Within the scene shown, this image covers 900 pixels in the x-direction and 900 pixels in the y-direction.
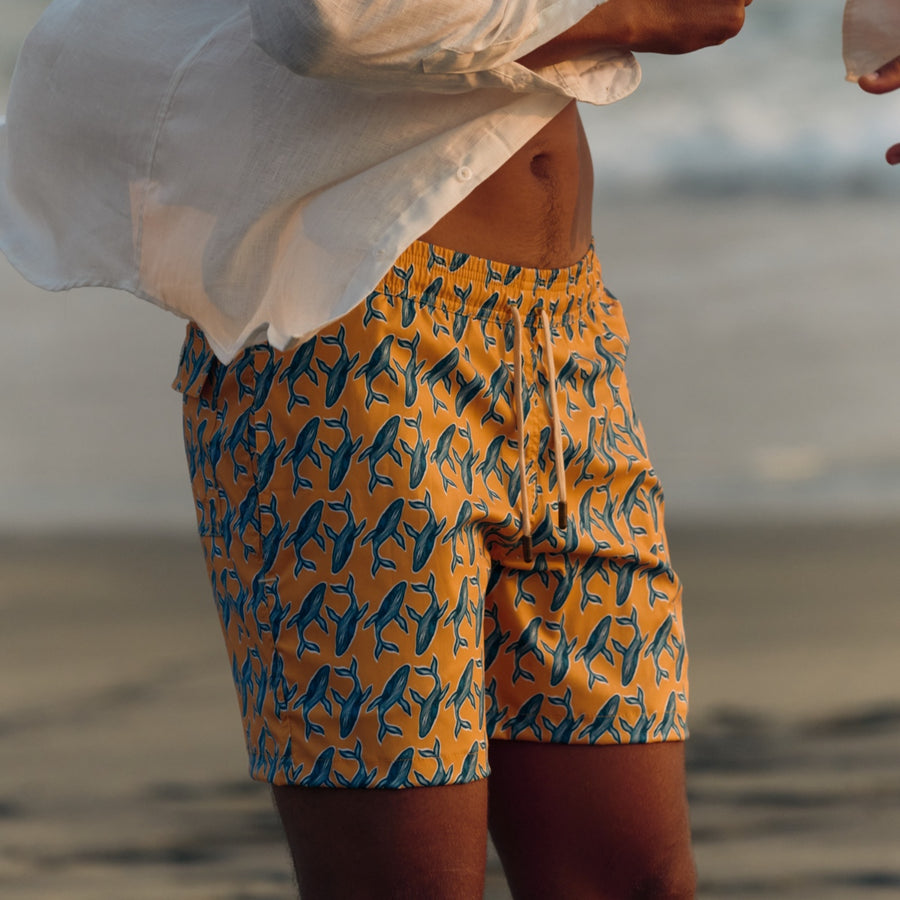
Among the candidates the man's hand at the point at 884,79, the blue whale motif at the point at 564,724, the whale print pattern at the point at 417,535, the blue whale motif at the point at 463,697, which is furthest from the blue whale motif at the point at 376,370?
the man's hand at the point at 884,79

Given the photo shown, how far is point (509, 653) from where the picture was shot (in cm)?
126

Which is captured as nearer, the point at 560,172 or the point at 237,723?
the point at 560,172

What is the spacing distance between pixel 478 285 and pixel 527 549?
203 mm

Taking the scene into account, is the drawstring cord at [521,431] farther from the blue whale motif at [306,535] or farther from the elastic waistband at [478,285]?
the blue whale motif at [306,535]

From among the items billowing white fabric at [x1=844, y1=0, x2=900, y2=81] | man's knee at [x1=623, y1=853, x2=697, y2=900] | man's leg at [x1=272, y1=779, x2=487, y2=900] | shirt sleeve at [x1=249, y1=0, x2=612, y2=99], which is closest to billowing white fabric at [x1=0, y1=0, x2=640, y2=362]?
shirt sleeve at [x1=249, y1=0, x2=612, y2=99]

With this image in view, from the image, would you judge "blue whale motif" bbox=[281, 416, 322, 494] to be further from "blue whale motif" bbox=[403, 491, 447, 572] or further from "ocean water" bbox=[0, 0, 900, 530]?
"ocean water" bbox=[0, 0, 900, 530]

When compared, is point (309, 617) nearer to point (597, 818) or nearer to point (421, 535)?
point (421, 535)

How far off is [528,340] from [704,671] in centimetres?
275

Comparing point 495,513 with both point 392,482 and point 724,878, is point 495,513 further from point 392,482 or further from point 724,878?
point 724,878

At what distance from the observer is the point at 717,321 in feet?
20.2

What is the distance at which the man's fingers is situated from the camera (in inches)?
49.4

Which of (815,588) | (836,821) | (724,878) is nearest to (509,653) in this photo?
(724,878)

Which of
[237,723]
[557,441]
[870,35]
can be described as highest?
[870,35]

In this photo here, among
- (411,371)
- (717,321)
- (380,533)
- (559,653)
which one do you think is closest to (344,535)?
(380,533)
